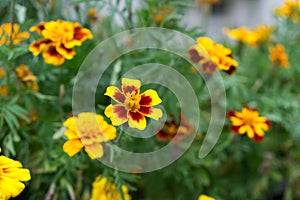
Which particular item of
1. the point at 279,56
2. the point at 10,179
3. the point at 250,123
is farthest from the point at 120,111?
the point at 279,56

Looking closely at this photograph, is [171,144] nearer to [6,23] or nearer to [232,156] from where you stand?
[232,156]

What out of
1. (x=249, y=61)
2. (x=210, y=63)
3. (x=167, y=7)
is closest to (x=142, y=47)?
(x=167, y=7)

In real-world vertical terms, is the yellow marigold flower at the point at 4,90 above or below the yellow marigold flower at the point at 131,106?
below

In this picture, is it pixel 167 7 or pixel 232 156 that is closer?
pixel 167 7

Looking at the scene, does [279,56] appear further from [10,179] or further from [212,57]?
[10,179]

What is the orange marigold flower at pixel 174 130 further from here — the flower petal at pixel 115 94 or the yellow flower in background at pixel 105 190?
the flower petal at pixel 115 94

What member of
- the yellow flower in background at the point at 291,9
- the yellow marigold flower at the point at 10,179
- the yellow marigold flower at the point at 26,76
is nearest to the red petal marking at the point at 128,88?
the yellow marigold flower at the point at 10,179
